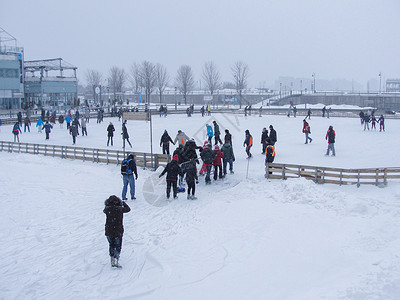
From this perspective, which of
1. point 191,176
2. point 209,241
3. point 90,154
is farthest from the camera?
point 90,154

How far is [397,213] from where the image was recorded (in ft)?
35.3

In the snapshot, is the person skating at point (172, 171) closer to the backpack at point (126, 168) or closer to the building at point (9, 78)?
the backpack at point (126, 168)

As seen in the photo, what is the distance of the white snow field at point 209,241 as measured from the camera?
726 cm

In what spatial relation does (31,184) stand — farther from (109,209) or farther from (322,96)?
(322,96)

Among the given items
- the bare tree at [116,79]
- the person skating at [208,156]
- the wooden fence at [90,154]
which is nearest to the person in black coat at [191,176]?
the person skating at [208,156]

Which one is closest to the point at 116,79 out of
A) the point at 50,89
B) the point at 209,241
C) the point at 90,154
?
the point at 50,89

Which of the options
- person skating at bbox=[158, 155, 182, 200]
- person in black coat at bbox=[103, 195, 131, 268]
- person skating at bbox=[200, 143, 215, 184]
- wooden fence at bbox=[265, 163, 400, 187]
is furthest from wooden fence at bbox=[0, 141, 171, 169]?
person in black coat at bbox=[103, 195, 131, 268]

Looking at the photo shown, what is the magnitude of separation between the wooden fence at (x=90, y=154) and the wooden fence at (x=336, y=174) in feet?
16.9

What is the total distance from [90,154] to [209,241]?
12.8 meters

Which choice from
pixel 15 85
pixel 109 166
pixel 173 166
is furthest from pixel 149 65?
pixel 173 166

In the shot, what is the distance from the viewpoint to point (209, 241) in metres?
9.48

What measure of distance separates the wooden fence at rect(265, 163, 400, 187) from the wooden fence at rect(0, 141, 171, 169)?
514 centimetres

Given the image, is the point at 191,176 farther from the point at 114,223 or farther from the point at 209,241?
the point at 114,223

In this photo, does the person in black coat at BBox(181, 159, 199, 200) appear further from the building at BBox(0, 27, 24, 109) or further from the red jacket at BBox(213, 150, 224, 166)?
the building at BBox(0, 27, 24, 109)
